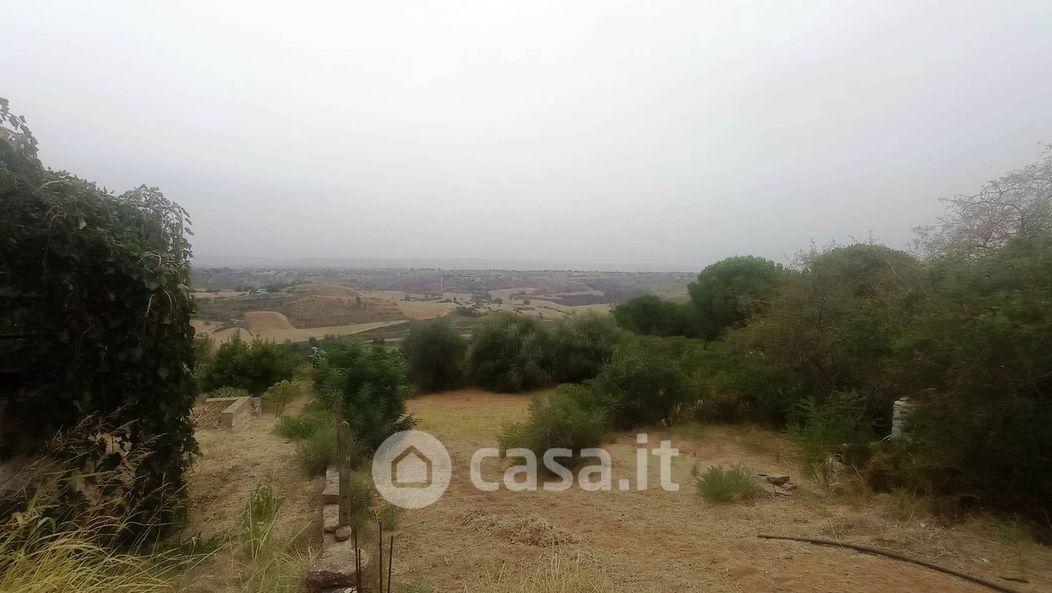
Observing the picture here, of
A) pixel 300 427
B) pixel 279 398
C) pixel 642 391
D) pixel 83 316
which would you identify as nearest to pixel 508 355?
pixel 279 398

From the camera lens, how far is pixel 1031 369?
4551 millimetres

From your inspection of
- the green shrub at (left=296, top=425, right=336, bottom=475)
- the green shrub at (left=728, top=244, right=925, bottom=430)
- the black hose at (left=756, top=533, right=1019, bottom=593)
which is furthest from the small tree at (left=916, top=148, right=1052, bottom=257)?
the green shrub at (left=296, top=425, right=336, bottom=475)

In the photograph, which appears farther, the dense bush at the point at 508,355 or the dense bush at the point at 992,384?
the dense bush at the point at 508,355

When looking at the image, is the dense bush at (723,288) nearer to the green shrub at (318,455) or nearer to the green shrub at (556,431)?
the green shrub at (556,431)

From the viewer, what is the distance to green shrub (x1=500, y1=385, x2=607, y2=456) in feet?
24.5

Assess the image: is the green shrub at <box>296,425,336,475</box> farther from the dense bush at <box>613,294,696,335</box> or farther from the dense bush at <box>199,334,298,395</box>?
the dense bush at <box>613,294,696,335</box>

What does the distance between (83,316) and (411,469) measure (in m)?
4.33

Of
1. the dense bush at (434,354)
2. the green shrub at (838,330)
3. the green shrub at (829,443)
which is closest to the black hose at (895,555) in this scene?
the green shrub at (829,443)

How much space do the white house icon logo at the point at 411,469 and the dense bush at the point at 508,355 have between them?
8.57 m

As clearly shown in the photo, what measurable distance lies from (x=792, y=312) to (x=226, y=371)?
1517 centimetres

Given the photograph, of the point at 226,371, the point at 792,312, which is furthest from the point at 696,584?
the point at 226,371

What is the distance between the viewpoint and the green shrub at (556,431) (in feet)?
24.5

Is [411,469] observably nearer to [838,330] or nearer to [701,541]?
[701,541]

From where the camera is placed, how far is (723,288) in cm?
2098
